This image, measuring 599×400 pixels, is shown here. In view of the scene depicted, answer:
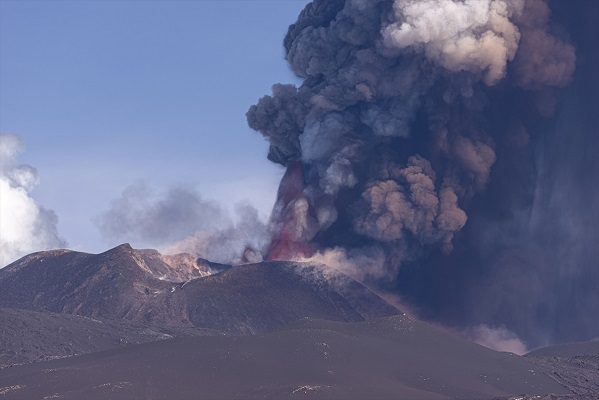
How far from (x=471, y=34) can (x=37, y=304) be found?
3744 cm

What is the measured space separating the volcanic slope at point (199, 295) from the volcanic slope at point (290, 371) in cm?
1881

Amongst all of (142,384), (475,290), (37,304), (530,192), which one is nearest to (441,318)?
(475,290)

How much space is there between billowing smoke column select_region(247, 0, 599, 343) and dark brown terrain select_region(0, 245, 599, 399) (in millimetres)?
4155

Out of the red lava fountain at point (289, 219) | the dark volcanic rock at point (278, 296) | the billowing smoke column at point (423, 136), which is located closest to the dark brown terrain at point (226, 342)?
the dark volcanic rock at point (278, 296)

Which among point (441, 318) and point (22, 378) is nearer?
point (22, 378)

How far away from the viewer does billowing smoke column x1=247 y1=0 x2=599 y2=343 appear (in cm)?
10569

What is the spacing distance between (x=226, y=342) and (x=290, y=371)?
621 centimetres

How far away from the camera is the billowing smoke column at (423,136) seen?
106 metres

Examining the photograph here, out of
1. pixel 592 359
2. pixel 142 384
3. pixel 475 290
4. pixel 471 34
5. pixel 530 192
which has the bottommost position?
pixel 142 384

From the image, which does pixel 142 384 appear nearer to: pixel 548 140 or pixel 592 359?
pixel 592 359

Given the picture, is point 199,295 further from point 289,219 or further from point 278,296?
point 289,219

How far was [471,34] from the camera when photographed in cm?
10550

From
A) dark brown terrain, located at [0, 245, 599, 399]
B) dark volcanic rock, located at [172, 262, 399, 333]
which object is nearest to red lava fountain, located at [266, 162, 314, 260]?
dark volcanic rock, located at [172, 262, 399, 333]

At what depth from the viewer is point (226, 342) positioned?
80.1m
